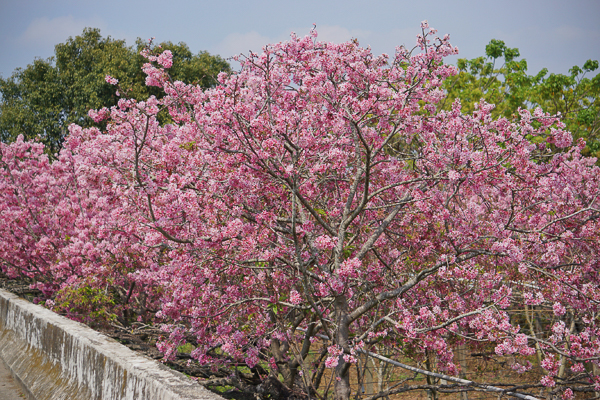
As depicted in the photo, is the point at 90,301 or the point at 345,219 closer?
the point at 345,219

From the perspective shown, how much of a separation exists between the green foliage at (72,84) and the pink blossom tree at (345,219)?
19.2 meters

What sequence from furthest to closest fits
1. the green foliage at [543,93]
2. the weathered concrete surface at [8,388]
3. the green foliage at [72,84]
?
the green foliage at [72,84], the green foliage at [543,93], the weathered concrete surface at [8,388]

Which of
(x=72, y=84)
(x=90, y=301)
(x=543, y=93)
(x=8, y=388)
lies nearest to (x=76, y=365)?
(x=8, y=388)

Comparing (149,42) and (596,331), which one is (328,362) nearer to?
(596,331)

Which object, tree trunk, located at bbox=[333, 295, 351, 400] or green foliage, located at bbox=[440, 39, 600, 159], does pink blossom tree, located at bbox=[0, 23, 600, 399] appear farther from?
green foliage, located at bbox=[440, 39, 600, 159]

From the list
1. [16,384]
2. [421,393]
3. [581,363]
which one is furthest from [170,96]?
[421,393]

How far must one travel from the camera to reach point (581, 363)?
552 centimetres

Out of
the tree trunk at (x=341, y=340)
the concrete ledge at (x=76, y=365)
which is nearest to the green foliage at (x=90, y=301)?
the concrete ledge at (x=76, y=365)

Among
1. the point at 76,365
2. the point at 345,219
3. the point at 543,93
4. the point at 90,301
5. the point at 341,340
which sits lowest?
the point at 76,365

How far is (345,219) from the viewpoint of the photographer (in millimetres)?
5141

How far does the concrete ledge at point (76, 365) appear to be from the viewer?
3.37 metres

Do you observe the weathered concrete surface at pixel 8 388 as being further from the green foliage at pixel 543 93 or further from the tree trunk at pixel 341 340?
the green foliage at pixel 543 93

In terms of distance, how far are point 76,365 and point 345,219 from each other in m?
2.93

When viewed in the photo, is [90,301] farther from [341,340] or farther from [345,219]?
[345,219]
